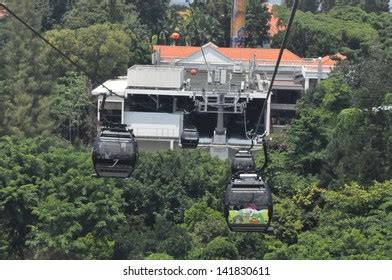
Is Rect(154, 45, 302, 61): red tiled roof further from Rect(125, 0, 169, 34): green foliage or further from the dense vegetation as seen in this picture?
the dense vegetation

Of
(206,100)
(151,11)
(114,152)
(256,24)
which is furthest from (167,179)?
(256,24)

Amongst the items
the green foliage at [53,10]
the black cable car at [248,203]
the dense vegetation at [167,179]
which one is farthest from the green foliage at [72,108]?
the black cable car at [248,203]

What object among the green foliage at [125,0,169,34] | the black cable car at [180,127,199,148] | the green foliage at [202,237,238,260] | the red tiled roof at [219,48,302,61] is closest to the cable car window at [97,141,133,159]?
the green foliage at [202,237,238,260]

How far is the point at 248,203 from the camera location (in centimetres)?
1406

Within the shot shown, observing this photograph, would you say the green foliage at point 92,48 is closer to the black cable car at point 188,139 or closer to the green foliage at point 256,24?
the green foliage at point 256,24

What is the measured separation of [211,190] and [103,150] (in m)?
14.8

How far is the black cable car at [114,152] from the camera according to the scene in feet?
46.9

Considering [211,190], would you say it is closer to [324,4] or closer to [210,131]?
[210,131]

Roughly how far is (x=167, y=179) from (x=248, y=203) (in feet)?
47.9

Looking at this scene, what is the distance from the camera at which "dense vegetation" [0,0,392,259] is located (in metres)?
23.6

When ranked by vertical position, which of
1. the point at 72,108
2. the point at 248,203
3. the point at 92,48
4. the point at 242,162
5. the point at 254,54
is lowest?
the point at 72,108

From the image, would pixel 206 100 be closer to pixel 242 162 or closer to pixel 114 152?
pixel 242 162

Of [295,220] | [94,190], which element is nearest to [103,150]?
[94,190]

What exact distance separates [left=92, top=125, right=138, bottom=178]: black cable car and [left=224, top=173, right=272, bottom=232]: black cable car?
54.7 inches
